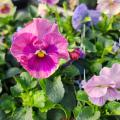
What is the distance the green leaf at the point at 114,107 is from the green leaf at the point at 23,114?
0.74 feet

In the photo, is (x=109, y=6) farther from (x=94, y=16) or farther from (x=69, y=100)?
(x=69, y=100)

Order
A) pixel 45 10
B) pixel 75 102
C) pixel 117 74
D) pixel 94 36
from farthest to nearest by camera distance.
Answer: pixel 45 10
pixel 94 36
pixel 75 102
pixel 117 74

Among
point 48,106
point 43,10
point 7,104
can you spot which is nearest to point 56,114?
point 48,106

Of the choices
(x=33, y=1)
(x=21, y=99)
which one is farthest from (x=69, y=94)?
(x=33, y=1)

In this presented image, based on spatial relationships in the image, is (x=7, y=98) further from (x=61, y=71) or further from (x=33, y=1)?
(x=33, y=1)

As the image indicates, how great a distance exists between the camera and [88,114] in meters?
1.15

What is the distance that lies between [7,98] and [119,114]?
34 centimetres

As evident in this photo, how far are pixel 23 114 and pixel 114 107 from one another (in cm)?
26

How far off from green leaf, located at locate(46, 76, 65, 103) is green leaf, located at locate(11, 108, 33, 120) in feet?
0.30

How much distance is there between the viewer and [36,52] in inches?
43.3

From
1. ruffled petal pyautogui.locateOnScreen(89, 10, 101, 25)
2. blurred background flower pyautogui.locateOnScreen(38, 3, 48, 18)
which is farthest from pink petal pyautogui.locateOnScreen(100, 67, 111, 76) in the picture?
blurred background flower pyautogui.locateOnScreen(38, 3, 48, 18)

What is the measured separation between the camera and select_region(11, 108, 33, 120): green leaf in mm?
1183

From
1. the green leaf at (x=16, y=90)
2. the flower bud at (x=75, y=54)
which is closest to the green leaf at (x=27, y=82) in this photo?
the green leaf at (x=16, y=90)

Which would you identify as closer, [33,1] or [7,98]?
[7,98]
